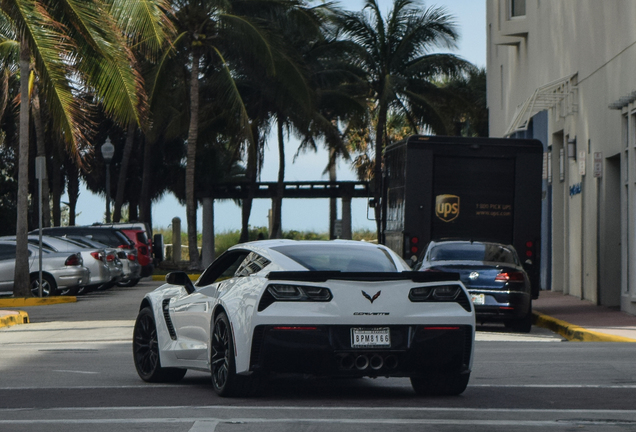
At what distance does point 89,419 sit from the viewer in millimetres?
7934

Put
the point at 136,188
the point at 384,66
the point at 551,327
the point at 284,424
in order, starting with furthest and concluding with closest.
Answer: the point at 136,188 < the point at 384,66 < the point at 551,327 < the point at 284,424

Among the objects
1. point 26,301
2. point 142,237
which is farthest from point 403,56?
point 26,301

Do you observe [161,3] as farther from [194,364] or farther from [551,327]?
[194,364]

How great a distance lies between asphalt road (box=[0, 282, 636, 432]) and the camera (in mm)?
7617

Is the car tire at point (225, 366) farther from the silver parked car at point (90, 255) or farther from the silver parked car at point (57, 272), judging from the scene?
the silver parked car at point (90, 255)

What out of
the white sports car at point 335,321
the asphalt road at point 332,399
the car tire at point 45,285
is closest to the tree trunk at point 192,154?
the car tire at point 45,285

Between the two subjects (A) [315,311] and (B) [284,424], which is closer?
(B) [284,424]

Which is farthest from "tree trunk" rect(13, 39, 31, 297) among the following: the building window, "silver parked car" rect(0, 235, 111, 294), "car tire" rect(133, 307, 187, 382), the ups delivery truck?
the building window

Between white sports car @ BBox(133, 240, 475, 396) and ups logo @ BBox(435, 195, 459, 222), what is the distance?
1170 centimetres

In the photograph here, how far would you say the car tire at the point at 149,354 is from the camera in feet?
33.9

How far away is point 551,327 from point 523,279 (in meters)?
1.68

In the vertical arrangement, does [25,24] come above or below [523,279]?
above

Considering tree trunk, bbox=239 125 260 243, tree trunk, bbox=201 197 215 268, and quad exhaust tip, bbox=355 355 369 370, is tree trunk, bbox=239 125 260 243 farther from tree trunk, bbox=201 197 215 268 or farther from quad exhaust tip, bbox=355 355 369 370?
quad exhaust tip, bbox=355 355 369 370

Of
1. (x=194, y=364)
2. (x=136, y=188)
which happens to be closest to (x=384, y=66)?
(x=136, y=188)
